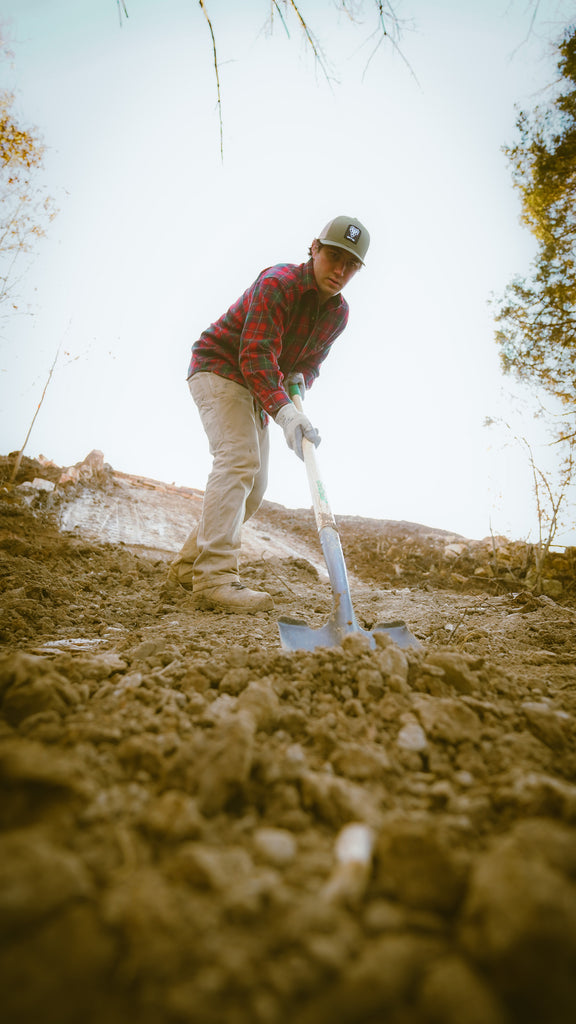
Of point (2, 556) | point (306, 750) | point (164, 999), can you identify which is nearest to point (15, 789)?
point (164, 999)

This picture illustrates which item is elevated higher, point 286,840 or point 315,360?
point 315,360

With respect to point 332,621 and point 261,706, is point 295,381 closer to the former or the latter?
point 332,621

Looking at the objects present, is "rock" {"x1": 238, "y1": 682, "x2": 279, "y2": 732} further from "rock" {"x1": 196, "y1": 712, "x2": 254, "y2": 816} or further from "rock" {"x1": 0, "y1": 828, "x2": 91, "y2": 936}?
"rock" {"x1": 0, "y1": 828, "x2": 91, "y2": 936}

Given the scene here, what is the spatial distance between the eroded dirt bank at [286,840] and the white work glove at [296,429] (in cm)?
126

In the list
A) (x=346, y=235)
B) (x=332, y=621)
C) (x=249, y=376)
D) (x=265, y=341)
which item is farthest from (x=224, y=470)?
(x=346, y=235)

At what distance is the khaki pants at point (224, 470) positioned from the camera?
2.67m

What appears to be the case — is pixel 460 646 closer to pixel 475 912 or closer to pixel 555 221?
pixel 475 912

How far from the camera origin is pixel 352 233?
262cm

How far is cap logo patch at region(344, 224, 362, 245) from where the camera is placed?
2605 millimetres

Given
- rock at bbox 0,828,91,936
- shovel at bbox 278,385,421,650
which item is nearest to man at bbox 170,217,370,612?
shovel at bbox 278,385,421,650

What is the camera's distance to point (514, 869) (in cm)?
48

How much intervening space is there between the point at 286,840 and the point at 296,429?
190 centimetres

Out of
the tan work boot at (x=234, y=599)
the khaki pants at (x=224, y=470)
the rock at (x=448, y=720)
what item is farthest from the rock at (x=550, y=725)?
the khaki pants at (x=224, y=470)

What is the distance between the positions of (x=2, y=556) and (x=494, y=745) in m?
2.98
